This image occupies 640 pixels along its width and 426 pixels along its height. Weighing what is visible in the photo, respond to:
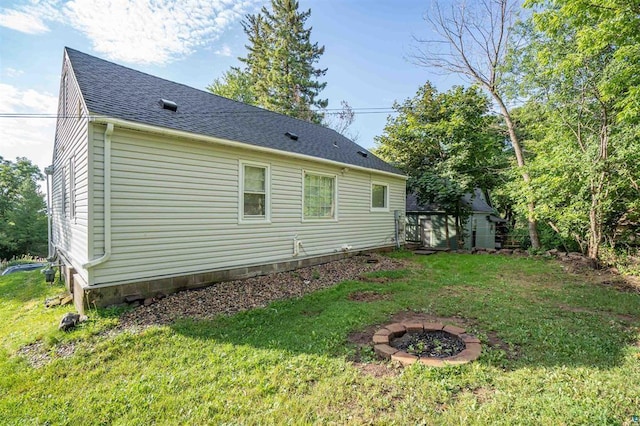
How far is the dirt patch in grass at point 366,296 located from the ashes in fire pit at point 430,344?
5.07 feet

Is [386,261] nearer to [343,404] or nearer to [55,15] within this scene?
[343,404]

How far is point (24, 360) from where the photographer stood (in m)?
3.42

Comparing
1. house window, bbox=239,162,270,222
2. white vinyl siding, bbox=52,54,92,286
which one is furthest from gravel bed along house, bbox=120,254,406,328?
house window, bbox=239,162,270,222

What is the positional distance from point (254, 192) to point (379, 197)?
5.32m

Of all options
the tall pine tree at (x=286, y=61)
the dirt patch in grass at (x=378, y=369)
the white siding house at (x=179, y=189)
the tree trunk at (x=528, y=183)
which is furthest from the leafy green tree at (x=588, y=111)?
the tall pine tree at (x=286, y=61)

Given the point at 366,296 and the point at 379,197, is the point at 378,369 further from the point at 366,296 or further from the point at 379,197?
the point at 379,197

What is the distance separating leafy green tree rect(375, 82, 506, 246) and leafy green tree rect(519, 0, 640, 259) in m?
2.49

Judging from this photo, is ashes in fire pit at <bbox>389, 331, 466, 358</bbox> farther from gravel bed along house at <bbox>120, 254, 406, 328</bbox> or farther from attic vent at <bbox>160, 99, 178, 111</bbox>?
attic vent at <bbox>160, 99, 178, 111</bbox>

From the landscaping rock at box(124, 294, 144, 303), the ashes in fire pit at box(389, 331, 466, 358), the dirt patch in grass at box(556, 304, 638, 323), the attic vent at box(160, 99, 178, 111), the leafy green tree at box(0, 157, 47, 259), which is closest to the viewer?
the ashes in fire pit at box(389, 331, 466, 358)

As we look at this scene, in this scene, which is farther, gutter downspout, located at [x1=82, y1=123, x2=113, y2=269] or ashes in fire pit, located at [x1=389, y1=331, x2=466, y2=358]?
gutter downspout, located at [x1=82, y1=123, x2=113, y2=269]

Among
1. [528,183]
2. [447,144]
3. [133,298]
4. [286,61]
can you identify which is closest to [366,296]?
[133,298]

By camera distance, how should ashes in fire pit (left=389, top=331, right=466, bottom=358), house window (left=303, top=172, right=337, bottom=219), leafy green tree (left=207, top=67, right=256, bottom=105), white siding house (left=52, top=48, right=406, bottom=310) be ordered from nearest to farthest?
ashes in fire pit (left=389, top=331, right=466, bottom=358) → white siding house (left=52, top=48, right=406, bottom=310) → house window (left=303, top=172, right=337, bottom=219) → leafy green tree (left=207, top=67, right=256, bottom=105)

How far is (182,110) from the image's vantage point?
6383mm

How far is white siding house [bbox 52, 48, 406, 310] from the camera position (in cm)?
469
